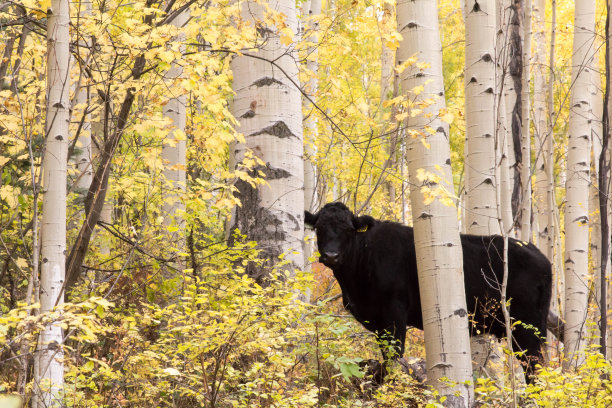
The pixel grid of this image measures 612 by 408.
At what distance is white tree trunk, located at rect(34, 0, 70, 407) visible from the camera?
144 inches

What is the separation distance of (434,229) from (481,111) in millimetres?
2006

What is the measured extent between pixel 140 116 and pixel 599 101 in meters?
13.9

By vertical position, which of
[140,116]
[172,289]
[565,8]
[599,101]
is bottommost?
[172,289]

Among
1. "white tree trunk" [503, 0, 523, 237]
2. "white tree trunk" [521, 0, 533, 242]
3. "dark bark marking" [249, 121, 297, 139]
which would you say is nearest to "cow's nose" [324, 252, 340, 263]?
"dark bark marking" [249, 121, 297, 139]

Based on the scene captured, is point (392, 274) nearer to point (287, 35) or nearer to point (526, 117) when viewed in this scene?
point (287, 35)

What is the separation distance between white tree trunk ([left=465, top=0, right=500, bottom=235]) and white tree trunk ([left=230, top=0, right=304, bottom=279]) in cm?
201

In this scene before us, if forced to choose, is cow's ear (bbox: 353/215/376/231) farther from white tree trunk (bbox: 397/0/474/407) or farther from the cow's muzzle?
→ white tree trunk (bbox: 397/0/474/407)

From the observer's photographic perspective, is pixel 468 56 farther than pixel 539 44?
No

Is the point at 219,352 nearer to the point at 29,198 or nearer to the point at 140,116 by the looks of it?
the point at 140,116

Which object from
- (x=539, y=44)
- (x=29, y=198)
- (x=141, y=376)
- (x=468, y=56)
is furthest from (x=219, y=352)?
(x=539, y=44)

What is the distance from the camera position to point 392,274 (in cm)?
684

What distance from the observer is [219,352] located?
4422 millimetres

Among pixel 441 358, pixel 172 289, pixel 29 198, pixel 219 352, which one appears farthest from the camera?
pixel 172 289

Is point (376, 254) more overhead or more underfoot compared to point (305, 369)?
more overhead
